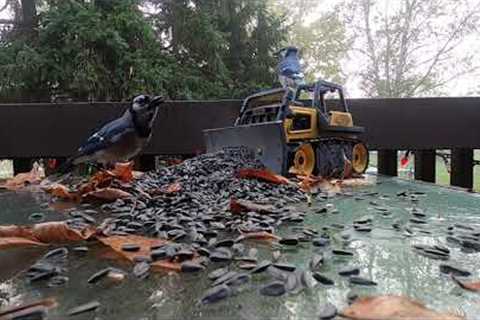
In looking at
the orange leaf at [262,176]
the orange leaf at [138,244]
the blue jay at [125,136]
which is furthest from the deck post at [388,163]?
the orange leaf at [138,244]

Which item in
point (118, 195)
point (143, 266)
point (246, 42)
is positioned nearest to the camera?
point (143, 266)

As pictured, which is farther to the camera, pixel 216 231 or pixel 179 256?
pixel 216 231

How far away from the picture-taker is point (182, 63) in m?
5.32

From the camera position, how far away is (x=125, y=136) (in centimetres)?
157

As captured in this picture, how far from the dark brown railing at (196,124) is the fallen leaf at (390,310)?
1.82 m

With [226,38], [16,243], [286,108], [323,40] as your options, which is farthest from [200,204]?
[323,40]

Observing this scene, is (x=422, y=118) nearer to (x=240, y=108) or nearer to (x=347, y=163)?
(x=347, y=163)

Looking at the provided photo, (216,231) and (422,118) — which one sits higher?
(422,118)

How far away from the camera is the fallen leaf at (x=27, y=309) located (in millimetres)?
440

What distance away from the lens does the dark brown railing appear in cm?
214

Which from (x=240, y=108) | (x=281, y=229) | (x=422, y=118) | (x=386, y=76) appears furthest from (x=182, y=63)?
(x=386, y=76)

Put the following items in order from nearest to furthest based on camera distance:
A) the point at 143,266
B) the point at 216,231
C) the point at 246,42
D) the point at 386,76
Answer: the point at 143,266
the point at 216,231
the point at 246,42
the point at 386,76

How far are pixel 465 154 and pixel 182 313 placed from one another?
2.39 m

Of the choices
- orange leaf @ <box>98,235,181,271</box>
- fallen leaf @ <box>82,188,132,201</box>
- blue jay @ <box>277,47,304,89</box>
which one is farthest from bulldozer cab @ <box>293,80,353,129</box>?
orange leaf @ <box>98,235,181,271</box>
